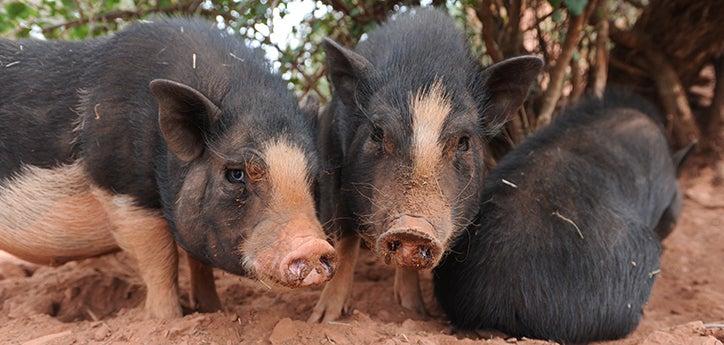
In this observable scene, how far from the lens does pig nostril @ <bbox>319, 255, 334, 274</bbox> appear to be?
3.62 m

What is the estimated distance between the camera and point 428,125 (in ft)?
13.8

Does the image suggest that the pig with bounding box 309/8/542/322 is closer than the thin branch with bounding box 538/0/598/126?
Yes

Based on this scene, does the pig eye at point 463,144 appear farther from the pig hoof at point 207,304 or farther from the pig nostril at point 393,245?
the pig hoof at point 207,304

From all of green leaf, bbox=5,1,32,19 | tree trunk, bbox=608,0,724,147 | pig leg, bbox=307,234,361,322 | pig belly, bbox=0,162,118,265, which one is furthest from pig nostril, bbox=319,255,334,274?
tree trunk, bbox=608,0,724,147

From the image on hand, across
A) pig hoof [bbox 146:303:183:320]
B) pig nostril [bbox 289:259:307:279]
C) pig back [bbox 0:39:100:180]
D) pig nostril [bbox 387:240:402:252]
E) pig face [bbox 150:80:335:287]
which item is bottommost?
pig hoof [bbox 146:303:183:320]

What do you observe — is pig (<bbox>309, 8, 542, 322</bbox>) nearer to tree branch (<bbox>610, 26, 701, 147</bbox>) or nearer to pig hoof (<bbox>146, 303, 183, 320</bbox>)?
pig hoof (<bbox>146, 303, 183, 320</bbox>)

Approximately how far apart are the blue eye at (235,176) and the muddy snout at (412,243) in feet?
2.43

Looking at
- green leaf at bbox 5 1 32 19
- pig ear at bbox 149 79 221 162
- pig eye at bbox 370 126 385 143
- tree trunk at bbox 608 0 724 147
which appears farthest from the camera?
tree trunk at bbox 608 0 724 147

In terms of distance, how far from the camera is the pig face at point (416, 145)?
394cm

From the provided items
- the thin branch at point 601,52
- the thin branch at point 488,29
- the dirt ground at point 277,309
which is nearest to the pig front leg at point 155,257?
the dirt ground at point 277,309

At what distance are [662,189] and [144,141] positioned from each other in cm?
391

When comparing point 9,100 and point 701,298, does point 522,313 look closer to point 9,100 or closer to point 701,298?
point 701,298

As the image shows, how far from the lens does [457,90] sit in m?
4.46

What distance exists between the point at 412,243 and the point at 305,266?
557 mm
